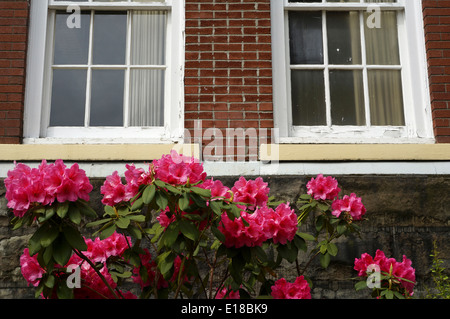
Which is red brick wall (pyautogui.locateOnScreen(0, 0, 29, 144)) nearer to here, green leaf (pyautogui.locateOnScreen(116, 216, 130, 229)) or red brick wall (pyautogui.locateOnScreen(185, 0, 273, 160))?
red brick wall (pyautogui.locateOnScreen(185, 0, 273, 160))

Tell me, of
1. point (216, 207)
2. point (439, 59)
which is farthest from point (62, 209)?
point (439, 59)

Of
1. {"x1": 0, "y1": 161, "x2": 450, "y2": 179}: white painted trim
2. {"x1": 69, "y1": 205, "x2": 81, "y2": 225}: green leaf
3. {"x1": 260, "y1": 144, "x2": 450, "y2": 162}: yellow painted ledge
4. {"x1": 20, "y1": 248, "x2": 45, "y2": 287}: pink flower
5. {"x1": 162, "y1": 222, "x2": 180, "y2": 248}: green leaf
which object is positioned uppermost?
{"x1": 260, "y1": 144, "x2": 450, "y2": 162}: yellow painted ledge

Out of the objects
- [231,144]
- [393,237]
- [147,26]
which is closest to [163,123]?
[231,144]

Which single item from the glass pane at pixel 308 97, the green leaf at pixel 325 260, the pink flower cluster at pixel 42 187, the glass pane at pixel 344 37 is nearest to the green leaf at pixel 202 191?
the pink flower cluster at pixel 42 187

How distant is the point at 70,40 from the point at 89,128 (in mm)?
884

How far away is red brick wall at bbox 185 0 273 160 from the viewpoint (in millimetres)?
4031

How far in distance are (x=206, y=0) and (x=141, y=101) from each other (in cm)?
108

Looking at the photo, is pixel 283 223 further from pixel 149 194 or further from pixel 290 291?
pixel 149 194

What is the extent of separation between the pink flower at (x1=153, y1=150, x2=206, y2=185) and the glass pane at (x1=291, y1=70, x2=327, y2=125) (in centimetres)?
205

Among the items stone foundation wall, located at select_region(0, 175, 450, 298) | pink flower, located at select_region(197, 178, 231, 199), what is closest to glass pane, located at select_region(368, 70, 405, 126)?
stone foundation wall, located at select_region(0, 175, 450, 298)

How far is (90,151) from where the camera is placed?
3939mm

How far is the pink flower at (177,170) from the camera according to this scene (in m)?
2.30

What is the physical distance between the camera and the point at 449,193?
394cm

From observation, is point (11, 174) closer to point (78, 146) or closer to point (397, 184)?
point (78, 146)
